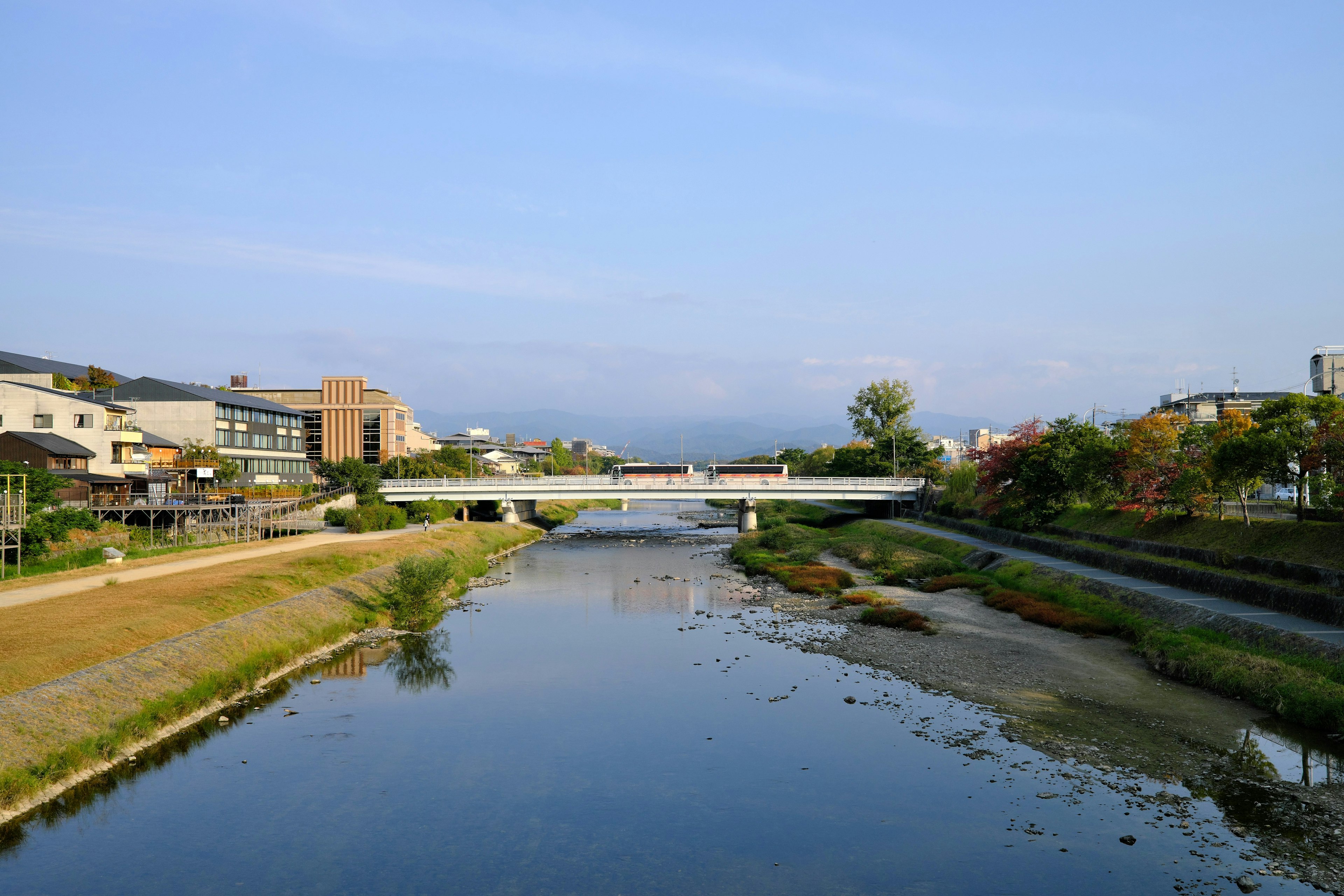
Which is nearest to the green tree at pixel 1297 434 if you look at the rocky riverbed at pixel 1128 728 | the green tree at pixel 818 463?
the rocky riverbed at pixel 1128 728

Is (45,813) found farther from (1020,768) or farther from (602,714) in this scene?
(1020,768)

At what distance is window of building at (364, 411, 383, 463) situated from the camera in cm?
10825

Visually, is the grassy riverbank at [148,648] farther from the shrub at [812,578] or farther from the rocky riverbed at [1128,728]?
the shrub at [812,578]

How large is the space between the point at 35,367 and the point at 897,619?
80.6 meters

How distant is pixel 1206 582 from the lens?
116ft

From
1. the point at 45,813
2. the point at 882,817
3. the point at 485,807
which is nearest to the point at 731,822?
the point at 882,817

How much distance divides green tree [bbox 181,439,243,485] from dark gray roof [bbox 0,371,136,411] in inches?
211

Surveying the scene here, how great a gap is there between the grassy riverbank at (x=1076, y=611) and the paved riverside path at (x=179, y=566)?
98.2 feet

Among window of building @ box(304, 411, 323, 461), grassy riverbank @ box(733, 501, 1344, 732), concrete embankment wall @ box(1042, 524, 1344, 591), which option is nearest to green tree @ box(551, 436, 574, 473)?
window of building @ box(304, 411, 323, 461)

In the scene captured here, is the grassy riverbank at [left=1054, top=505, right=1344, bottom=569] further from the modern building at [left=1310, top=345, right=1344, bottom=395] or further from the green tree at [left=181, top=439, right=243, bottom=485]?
the green tree at [left=181, top=439, right=243, bottom=485]

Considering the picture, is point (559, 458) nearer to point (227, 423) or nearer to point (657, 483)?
point (657, 483)

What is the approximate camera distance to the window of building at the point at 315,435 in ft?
354

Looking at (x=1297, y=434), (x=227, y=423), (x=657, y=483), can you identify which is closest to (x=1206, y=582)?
(x=1297, y=434)

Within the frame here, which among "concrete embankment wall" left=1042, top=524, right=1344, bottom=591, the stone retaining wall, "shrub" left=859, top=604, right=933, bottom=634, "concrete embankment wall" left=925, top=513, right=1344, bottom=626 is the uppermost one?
"concrete embankment wall" left=1042, top=524, right=1344, bottom=591
